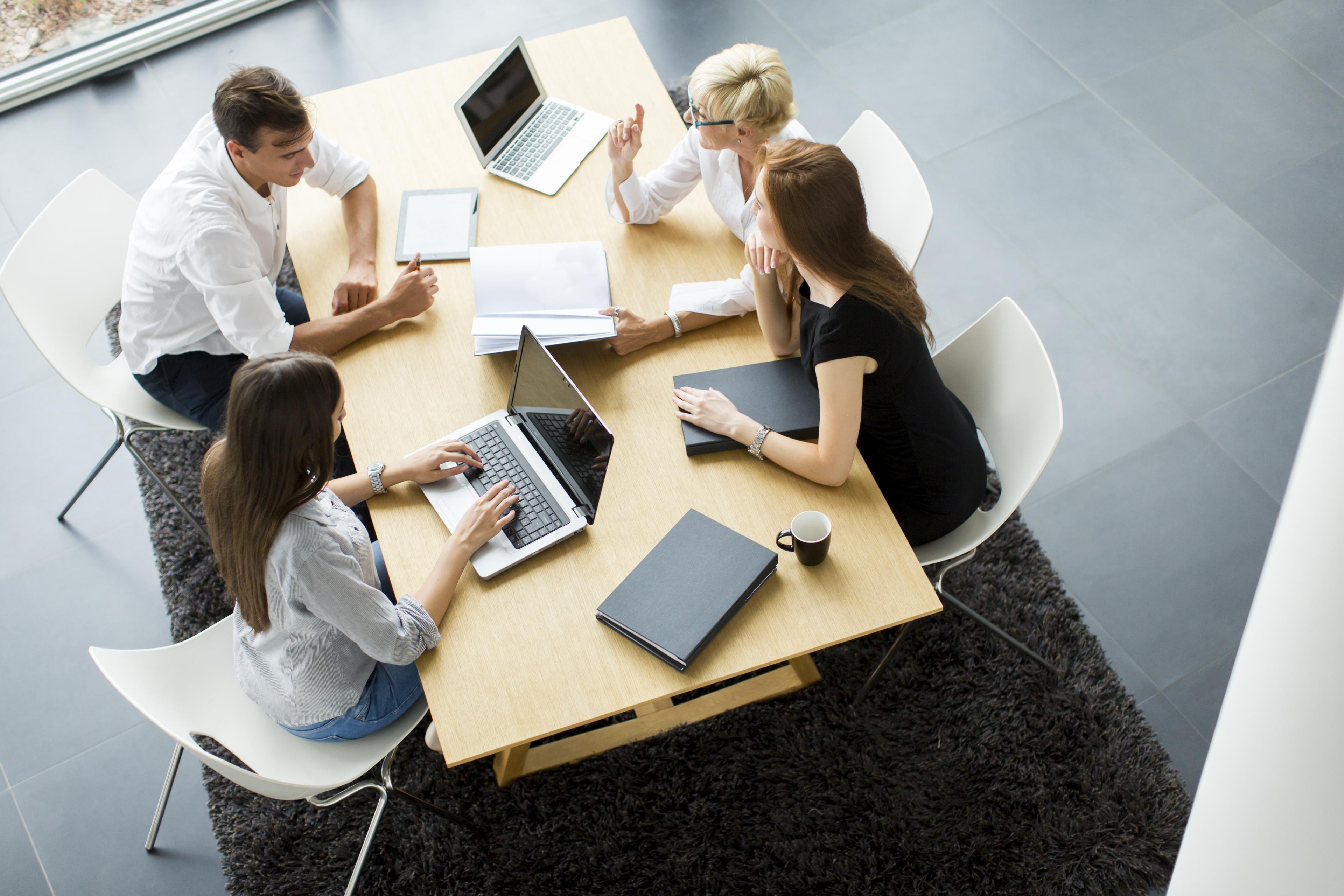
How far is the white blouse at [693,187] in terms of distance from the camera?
2104 mm

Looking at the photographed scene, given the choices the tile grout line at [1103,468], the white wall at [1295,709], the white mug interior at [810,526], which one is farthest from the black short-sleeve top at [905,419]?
the white wall at [1295,709]

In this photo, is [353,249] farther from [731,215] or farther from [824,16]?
[824,16]

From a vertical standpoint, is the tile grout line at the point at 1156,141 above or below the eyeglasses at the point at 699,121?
below

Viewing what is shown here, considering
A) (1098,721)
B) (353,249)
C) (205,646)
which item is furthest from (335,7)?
(1098,721)

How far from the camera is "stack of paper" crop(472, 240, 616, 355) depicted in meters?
1.92

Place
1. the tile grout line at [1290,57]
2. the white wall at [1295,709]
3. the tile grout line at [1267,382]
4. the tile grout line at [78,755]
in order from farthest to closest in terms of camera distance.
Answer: the tile grout line at [1290,57] → the tile grout line at [1267,382] → the tile grout line at [78,755] → the white wall at [1295,709]

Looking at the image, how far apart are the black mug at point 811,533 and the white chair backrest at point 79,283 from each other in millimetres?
1562

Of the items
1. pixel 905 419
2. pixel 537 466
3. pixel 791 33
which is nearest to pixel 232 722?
pixel 537 466

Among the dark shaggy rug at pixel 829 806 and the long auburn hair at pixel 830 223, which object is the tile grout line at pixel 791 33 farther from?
the dark shaggy rug at pixel 829 806

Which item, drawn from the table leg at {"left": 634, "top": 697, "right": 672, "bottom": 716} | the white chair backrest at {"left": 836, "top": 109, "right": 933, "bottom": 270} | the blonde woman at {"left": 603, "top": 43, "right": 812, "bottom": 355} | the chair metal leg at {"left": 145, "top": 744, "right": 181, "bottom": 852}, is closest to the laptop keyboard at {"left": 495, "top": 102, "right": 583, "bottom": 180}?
the blonde woman at {"left": 603, "top": 43, "right": 812, "bottom": 355}

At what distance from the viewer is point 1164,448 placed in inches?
106

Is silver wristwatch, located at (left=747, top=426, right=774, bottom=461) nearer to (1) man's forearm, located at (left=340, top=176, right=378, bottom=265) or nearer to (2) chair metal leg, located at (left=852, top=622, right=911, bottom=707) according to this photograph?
(2) chair metal leg, located at (left=852, top=622, right=911, bottom=707)

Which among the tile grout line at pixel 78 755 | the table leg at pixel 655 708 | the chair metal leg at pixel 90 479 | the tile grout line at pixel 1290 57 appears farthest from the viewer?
the tile grout line at pixel 1290 57

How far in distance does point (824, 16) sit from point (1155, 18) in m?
1.34
